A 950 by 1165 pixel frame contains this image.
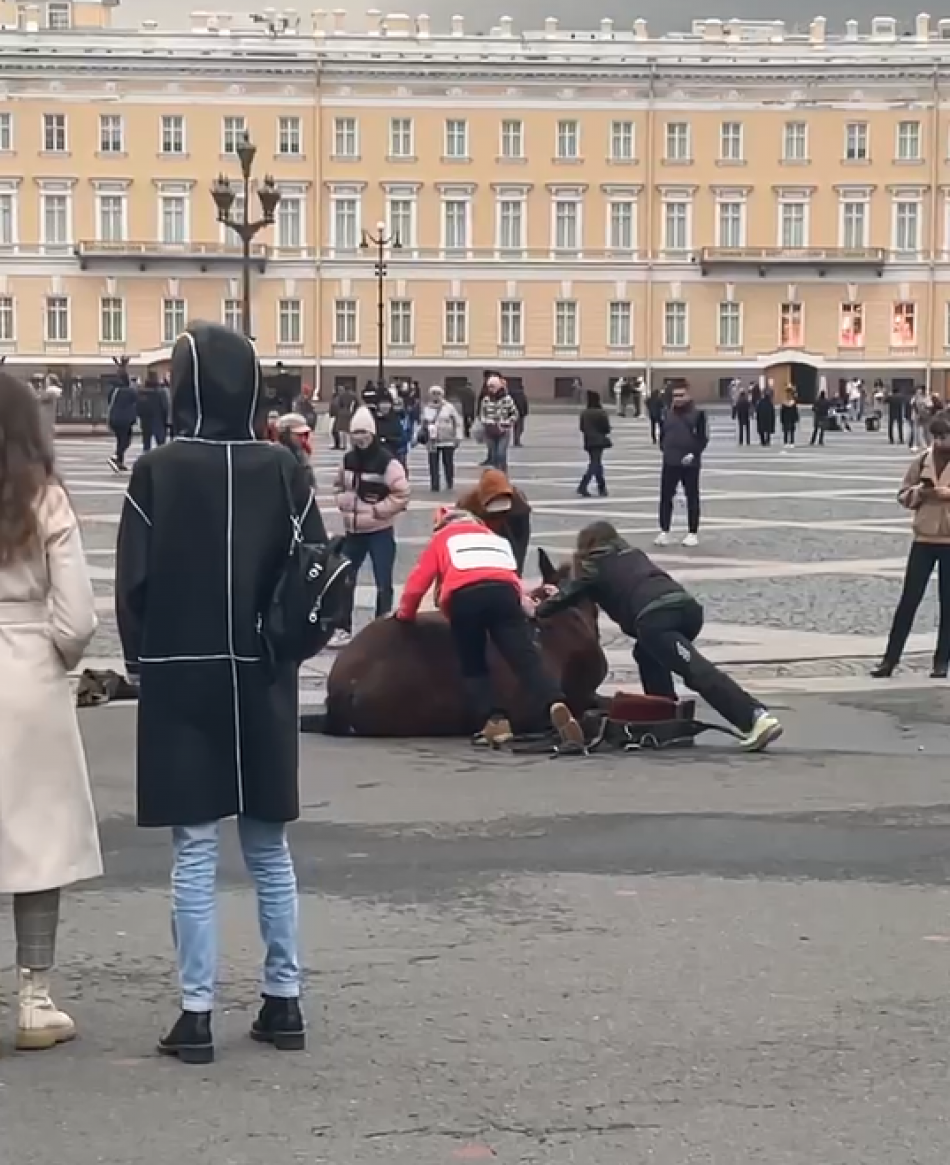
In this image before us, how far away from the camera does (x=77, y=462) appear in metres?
40.8

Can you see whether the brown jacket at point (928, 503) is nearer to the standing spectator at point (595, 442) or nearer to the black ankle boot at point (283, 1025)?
the black ankle boot at point (283, 1025)

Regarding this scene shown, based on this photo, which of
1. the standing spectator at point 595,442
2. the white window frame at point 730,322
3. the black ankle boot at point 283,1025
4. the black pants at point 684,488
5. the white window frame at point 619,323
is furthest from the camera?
the white window frame at point 730,322

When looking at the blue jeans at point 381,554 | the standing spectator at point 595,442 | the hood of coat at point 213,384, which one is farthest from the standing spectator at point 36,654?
the standing spectator at point 595,442

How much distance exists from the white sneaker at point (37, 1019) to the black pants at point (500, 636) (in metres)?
5.08

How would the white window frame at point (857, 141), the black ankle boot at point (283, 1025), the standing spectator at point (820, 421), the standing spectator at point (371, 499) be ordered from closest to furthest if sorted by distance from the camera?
the black ankle boot at point (283, 1025)
the standing spectator at point (371, 499)
the standing spectator at point (820, 421)
the white window frame at point (857, 141)

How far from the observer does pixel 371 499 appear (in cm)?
1538

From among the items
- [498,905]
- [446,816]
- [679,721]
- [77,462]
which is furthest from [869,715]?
[77,462]

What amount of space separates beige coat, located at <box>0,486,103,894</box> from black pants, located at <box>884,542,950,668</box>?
891 centimetres

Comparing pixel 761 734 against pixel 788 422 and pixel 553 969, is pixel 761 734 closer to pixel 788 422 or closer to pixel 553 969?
pixel 553 969

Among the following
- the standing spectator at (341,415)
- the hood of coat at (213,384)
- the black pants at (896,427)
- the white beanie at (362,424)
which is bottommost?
the black pants at (896,427)

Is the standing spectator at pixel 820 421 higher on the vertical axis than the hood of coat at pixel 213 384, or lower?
lower

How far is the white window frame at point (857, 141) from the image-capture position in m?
83.1

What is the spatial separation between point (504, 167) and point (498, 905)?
7737 cm

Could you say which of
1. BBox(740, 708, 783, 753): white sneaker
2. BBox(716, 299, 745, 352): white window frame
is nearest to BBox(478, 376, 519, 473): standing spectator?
BBox(740, 708, 783, 753): white sneaker
